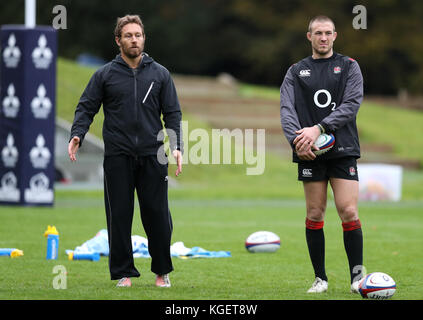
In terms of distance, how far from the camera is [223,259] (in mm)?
10023

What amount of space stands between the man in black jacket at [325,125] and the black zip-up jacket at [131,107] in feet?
3.21

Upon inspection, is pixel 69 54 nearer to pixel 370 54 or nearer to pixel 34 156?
pixel 370 54

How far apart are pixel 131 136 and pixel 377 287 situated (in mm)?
2300

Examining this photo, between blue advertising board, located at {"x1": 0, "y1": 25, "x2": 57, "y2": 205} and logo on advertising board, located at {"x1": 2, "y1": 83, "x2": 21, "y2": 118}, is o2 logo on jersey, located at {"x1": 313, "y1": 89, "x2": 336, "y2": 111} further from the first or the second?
logo on advertising board, located at {"x1": 2, "y1": 83, "x2": 21, "y2": 118}

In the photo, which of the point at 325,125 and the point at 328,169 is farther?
the point at 328,169

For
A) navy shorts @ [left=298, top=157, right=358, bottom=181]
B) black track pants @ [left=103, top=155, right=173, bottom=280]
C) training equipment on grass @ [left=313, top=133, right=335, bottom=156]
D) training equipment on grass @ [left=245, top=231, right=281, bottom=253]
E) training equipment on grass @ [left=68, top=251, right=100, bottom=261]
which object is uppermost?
training equipment on grass @ [left=313, top=133, right=335, bottom=156]

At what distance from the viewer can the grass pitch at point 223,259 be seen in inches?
295

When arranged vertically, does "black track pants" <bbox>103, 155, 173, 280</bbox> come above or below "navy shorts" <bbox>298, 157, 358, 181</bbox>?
below

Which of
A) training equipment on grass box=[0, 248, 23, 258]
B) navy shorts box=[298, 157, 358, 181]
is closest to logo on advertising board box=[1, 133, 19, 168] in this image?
training equipment on grass box=[0, 248, 23, 258]

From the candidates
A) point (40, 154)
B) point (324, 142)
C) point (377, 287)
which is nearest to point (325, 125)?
point (324, 142)

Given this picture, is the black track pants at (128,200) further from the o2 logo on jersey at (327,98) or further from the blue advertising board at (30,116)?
the blue advertising board at (30,116)

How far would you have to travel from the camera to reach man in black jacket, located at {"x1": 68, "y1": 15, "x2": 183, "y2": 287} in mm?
7477

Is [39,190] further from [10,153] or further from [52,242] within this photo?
[52,242]
